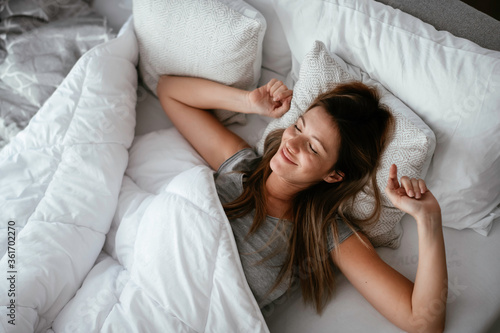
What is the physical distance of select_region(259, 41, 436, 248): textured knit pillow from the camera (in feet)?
3.37

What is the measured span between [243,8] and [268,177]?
0.61 m

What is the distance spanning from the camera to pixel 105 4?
166cm

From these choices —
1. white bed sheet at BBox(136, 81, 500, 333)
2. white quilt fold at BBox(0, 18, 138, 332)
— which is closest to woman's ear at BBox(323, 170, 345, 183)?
white bed sheet at BBox(136, 81, 500, 333)

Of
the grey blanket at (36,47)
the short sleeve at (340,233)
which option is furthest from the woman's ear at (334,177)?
the grey blanket at (36,47)

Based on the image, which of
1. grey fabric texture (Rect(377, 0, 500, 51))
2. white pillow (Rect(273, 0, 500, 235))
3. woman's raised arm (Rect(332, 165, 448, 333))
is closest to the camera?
woman's raised arm (Rect(332, 165, 448, 333))

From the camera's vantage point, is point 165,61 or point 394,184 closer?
point 394,184

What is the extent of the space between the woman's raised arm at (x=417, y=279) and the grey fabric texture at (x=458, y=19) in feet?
1.71

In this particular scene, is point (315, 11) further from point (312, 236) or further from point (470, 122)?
point (312, 236)

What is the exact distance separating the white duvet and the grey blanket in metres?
0.14

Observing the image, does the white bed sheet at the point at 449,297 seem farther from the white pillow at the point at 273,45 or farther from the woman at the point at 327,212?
the white pillow at the point at 273,45

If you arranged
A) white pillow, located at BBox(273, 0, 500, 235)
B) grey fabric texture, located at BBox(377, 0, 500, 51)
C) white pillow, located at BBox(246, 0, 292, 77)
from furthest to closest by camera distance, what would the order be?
white pillow, located at BBox(246, 0, 292, 77)
grey fabric texture, located at BBox(377, 0, 500, 51)
white pillow, located at BBox(273, 0, 500, 235)

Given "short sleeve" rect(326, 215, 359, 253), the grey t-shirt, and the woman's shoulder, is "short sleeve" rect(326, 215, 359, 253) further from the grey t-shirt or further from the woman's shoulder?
the woman's shoulder

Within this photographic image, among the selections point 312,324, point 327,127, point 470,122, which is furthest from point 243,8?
point 312,324

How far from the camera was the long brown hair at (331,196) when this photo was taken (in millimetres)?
1059
